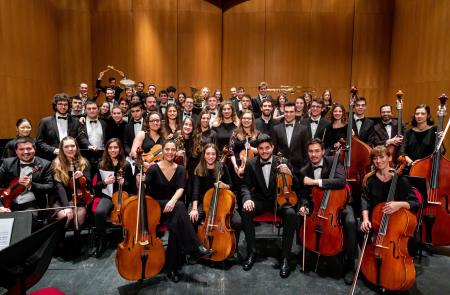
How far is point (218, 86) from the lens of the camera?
28.7 feet

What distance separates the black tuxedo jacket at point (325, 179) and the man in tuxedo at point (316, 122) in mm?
1035

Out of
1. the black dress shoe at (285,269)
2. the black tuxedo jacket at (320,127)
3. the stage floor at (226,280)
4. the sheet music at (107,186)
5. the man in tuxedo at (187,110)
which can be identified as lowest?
the stage floor at (226,280)

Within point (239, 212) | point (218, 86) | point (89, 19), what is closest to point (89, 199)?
point (239, 212)

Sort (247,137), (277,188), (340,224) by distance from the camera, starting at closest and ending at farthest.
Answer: (340,224) < (277,188) < (247,137)

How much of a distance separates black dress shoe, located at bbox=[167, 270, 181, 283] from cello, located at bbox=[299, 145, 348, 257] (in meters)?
1.14

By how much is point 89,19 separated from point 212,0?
3.14 meters

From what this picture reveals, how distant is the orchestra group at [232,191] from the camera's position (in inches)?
105

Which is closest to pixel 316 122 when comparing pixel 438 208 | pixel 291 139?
pixel 291 139

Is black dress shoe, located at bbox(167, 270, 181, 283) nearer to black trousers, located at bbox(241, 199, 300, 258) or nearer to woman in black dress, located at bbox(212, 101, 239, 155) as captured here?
black trousers, located at bbox(241, 199, 300, 258)

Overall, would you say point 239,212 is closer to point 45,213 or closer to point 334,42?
point 45,213

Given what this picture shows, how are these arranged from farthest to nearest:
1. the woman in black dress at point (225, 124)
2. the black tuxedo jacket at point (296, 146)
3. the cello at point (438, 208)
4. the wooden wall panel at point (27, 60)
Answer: the wooden wall panel at point (27, 60), the woman in black dress at point (225, 124), the black tuxedo jacket at point (296, 146), the cello at point (438, 208)

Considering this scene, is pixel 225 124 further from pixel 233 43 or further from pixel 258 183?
pixel 233 43

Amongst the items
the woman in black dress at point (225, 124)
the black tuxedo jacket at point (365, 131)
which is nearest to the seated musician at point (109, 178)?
the woman in black dress at point (225, 124)

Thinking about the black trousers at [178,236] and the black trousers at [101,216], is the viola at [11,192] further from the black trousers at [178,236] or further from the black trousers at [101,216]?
the black trousers at [178,236]
